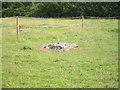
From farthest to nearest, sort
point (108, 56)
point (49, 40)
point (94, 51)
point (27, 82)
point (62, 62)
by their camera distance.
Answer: point (49, 40) < point (94, 51) < point (108, 56) < point (62, 62) < point (27, 82)

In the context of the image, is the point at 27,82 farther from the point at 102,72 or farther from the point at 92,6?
the point at 92,6

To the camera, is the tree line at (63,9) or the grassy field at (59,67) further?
the tree line at (63,9)

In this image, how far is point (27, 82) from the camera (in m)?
6.07

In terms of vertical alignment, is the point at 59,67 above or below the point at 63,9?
below

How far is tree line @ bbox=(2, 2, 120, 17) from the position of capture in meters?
31.8

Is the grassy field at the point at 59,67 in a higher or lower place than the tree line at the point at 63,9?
lower

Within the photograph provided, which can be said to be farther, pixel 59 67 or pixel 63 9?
pixel 63 9

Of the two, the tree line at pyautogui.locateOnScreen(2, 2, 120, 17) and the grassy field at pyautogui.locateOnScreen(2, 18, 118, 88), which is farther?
the tree line at pyautogui.locateOnScreen(2, 2, 120, 17)

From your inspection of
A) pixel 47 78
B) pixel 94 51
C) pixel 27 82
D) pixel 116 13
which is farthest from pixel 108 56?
pixel 116 13

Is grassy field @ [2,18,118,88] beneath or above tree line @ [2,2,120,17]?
beneath

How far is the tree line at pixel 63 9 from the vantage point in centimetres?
3184

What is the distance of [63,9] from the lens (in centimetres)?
3350

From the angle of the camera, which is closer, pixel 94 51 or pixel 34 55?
pixel 34 55

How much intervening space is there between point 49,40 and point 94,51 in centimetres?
414
